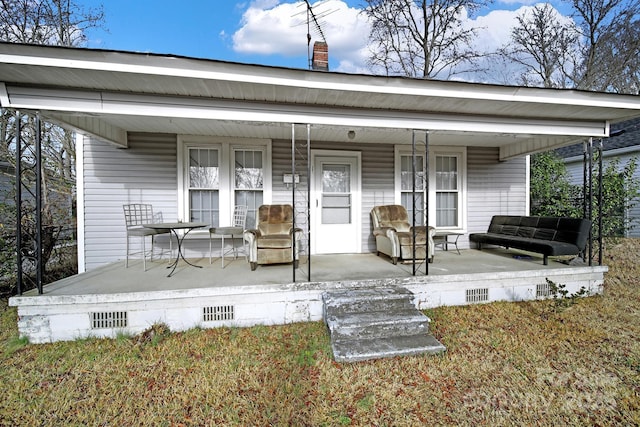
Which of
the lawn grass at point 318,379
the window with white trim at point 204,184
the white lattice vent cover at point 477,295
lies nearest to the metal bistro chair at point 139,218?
the window with white trim at point 204,184

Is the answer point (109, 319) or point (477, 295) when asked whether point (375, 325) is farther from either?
point (109, 319)

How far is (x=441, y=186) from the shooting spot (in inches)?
238

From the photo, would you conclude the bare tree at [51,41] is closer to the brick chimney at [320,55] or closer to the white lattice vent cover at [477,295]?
the brick chimney at [320,55]

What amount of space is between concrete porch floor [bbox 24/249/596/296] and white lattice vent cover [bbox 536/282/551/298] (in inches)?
9.2

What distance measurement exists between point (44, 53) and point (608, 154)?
42.4ft

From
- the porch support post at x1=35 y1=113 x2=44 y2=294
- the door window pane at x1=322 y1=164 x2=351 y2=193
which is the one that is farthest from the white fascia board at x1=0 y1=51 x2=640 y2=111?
the door window pane at x1=322 y1=164 x2=351 y2=193

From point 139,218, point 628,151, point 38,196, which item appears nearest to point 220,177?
point 139,218

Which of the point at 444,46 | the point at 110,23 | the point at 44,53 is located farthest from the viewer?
the point at 444,46

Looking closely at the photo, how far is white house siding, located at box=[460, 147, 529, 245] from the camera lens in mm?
6090

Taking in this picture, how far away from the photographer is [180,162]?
5.00 meters

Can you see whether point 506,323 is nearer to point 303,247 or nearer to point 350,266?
point 350,266

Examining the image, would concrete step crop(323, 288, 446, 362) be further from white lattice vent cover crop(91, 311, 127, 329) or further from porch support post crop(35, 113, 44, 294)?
porch support post crop(35, 113, 44, 294)

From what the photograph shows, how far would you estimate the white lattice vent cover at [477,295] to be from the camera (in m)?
3.88

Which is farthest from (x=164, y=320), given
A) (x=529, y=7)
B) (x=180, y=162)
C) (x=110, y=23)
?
(x=529, y=7)
